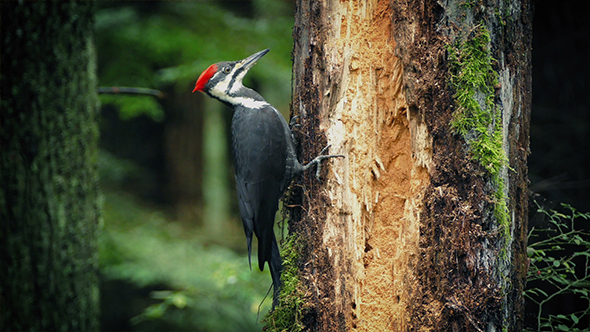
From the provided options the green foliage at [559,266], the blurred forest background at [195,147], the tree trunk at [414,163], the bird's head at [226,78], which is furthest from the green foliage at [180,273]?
the green foliage at [559,266]

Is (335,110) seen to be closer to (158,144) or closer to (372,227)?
(372,227)

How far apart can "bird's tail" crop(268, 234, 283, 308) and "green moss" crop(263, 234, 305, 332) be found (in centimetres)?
10

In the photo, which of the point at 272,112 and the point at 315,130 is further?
the point at 272,112

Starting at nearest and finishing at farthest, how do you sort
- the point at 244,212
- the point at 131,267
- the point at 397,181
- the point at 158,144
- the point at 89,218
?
the point at 397,181
the point at 244,212
the point at 89,218
the point at 131,267
the point at 158,144

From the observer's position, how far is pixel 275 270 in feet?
9.46

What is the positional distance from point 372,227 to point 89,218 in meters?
2.29

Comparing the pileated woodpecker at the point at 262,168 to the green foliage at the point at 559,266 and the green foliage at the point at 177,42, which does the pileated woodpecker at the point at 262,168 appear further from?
the green foliage at the point at 177,42

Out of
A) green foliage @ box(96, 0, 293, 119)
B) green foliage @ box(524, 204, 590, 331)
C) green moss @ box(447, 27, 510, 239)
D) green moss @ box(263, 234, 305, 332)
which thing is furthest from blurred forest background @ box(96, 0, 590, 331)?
green moss @ box(263, 234, 305, 332)

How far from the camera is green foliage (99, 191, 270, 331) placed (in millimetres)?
4270

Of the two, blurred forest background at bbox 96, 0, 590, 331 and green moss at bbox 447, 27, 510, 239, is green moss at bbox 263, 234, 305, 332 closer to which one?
green moss at bbox 447, 27, 510, 239

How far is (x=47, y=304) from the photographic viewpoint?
321 centimetres

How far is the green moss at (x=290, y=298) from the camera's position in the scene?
96.4 inches

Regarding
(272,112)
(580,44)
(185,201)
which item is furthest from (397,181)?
(185,201)

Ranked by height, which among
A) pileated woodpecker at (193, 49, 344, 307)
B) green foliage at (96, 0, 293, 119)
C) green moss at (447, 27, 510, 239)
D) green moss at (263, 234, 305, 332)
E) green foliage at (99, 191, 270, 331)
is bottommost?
green foliage at (99, 191, 270, 331)
